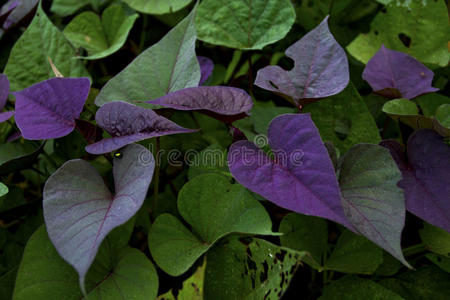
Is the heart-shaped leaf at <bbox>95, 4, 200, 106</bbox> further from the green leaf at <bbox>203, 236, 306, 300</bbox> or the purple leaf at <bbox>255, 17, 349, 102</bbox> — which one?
the green leaf at <bbox>203, 236, 306, 300</bbox>

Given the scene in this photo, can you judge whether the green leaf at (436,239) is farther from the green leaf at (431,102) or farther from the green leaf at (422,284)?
the green leaf at (431,102)

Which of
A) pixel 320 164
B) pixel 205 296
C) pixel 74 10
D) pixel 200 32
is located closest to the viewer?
pixel 320 164

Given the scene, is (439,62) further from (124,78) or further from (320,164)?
(124,78)

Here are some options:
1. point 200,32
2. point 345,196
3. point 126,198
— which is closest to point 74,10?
point 200,32

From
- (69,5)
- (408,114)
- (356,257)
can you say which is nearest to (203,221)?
(356,257)

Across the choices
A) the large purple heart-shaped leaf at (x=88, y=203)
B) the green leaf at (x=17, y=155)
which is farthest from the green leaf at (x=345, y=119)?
the green leaf at (x=17, y=155)

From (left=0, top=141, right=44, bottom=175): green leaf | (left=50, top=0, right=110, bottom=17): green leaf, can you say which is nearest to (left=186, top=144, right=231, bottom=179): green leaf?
(left=0, top=141, right=44, bottom=175): green leaf
